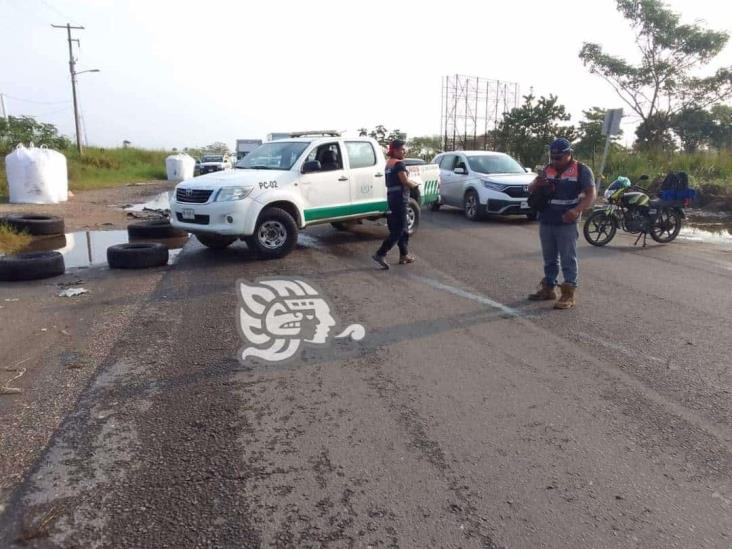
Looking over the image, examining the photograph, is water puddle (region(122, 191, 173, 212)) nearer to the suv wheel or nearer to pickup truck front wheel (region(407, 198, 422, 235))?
the suv wheel

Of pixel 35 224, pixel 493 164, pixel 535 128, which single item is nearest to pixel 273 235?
pixel 35 224

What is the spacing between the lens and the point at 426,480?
3.03 metres

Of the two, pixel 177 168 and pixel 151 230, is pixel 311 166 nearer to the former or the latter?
pixel 151 230

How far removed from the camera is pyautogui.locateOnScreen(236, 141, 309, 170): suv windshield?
9633 mm

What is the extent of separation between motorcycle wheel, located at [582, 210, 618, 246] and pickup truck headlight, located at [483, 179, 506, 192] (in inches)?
122

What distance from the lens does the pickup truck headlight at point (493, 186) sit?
13784mm

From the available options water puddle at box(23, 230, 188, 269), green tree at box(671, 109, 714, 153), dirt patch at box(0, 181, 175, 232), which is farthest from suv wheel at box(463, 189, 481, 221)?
green tree at box(671, 109, 714, 153)

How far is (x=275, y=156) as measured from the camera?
9875 mm

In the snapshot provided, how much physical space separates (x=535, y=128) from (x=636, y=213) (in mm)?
16096

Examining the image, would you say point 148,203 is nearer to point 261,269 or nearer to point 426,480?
point 261,269

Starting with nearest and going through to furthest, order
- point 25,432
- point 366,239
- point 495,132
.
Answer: point 25,432 < point 366,239 < point 495,132

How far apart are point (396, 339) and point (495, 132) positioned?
994 inches

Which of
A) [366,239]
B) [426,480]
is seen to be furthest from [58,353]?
[366,239]

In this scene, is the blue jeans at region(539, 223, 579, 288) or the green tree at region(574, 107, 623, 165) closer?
the blue jeans at region(539, 223, 579, 288)
